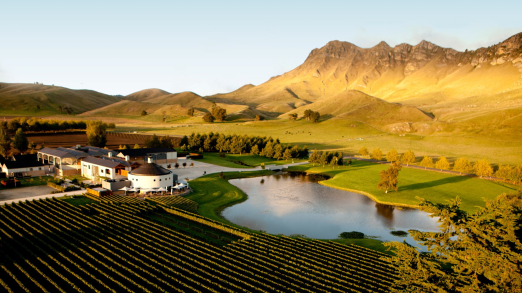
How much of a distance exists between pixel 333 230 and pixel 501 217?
27267mm

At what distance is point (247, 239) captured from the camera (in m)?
37.9

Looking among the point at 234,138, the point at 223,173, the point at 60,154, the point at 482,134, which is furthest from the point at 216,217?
the point at 482,134

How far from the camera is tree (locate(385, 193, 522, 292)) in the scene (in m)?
17.7

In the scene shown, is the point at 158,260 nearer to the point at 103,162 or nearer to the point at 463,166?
the point at 103,162

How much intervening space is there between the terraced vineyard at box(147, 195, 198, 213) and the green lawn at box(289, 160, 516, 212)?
117 ft

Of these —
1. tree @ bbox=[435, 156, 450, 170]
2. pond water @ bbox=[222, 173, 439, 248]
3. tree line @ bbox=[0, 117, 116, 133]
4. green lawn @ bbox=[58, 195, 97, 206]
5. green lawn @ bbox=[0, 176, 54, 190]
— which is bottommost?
pond water @ bbox=[222, 173, 439, 248]

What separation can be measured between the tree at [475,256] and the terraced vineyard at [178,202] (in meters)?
37.4

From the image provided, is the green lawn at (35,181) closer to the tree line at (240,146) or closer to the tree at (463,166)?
the tree line at (240,146)

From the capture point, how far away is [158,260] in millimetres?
30422

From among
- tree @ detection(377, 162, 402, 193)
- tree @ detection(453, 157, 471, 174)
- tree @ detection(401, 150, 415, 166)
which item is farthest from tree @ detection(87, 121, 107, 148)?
tree @ detection(453, 157, 471, 174)

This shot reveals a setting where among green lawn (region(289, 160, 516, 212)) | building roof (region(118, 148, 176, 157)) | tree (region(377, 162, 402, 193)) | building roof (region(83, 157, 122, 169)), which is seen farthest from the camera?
building roof (region(118, 148, 176, 157))

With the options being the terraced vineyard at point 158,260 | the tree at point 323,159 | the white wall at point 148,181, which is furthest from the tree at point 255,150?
the terraced vineyard at point 158,260

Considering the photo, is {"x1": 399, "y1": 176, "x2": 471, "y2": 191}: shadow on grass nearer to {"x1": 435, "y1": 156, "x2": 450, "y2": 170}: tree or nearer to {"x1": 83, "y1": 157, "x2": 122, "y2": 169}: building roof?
{"x1": 435, "y1": 156, "x2": 450, "y2": 170}: tree

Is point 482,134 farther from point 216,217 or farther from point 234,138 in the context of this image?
point 216,217
